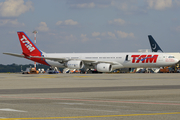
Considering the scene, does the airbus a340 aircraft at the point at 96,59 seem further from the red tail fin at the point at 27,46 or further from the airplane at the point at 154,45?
the airplane at the point at 154,45

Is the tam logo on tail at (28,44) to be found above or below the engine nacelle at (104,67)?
above

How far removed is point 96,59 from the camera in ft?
226

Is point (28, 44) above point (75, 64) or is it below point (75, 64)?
above

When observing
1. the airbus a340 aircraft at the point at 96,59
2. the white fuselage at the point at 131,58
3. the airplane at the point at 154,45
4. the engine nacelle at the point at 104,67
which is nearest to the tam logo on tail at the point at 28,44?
the airbus a340 aircraft at the point at 96,59

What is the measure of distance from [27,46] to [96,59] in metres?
16.8

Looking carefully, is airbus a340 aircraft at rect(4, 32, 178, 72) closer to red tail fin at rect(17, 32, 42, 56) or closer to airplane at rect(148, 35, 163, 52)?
red tail fin at rect(17, 32, 42, 56)

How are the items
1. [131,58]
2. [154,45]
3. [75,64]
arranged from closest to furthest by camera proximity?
[131,58]
[75,64]
[154,45]

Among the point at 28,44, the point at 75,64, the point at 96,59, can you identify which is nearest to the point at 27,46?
the point at 28,44

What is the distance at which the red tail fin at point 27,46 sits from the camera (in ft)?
239

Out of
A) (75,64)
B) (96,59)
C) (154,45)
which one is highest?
(154,45)

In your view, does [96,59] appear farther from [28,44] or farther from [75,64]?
[28,44]

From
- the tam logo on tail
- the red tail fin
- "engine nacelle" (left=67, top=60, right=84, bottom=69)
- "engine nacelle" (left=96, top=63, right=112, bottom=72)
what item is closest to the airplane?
"engine nacelle" (left=96, top=63, right=112, bottom=72)

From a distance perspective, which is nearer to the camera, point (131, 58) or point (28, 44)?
point (131, 58)

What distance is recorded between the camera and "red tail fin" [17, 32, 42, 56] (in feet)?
239
